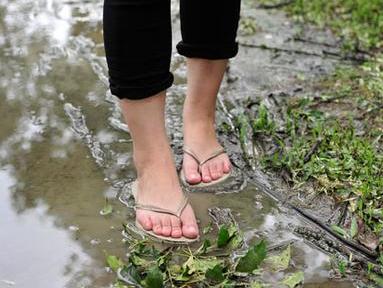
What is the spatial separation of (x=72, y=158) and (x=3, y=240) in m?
0.42

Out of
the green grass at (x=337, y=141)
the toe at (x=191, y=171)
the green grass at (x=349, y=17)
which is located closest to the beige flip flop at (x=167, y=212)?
the toe at (x=191, y=171)

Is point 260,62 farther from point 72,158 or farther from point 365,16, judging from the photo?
point 72,158

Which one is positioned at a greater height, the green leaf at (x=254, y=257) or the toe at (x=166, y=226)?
the green leaf at (x=254, y=257)

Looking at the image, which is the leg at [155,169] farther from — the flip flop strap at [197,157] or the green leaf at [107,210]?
the flip flop strap at [197,157]

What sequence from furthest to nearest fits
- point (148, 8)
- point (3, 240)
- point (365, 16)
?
point (365, 16), point (3, 240), point (148, 8)

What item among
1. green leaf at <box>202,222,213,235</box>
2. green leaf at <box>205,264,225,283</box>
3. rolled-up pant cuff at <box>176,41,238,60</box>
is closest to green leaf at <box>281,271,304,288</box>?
green leaf at <box>205,264,225,283</box>

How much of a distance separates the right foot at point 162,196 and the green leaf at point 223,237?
0.08 meters

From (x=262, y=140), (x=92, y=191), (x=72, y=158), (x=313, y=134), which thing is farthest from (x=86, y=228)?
(x=313, y=134)

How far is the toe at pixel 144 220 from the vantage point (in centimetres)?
166

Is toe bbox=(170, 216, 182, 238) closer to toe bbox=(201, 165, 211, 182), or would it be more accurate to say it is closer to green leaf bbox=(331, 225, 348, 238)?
toe bbox=(201, 165, 211, 182)

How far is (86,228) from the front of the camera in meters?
1.67

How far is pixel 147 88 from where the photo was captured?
1.55 meters

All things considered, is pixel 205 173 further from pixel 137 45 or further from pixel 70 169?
pixel 137 45

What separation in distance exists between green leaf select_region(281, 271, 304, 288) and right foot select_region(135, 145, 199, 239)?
26 cm
